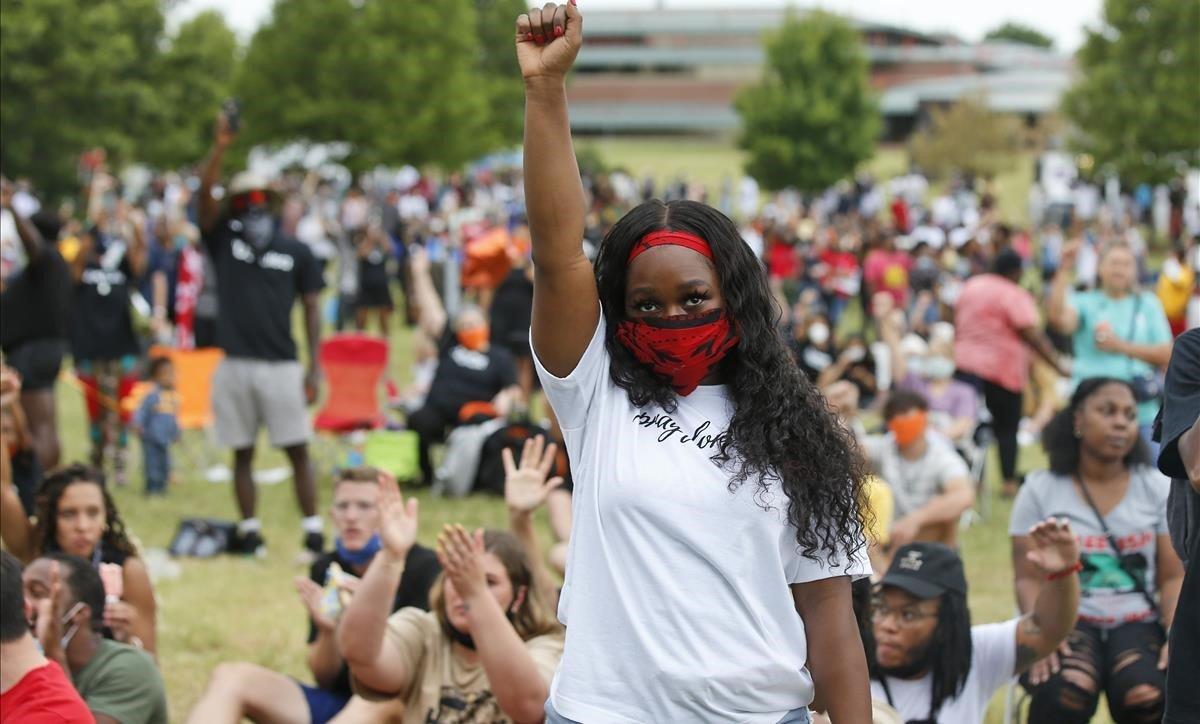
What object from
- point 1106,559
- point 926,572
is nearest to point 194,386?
point 1106,559

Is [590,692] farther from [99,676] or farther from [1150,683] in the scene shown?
[1150,683]

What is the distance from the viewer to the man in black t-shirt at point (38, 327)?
29.7 feet

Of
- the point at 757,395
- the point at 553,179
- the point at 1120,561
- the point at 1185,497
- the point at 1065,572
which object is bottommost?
the point at 1120,561

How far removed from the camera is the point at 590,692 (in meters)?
2.58

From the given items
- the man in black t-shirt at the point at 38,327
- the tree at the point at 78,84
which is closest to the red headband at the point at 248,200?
the man in black t-shirt at the point at 38,327

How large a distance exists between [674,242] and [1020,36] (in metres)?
137

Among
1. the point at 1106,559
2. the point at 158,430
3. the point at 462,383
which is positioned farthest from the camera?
the point at 462,383

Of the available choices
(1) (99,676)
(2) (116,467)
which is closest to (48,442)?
(2) (116,467)

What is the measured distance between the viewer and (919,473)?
7.69 metres

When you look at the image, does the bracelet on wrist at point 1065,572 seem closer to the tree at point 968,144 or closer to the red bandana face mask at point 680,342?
the red bandana face mask at point 680,342

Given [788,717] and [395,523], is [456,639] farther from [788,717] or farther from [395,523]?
[788,717]

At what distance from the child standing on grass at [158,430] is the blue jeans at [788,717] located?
8.55m

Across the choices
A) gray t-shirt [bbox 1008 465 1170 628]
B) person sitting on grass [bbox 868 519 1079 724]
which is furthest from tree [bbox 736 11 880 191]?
person sitting on grass [bbox 868 519 1079 724]

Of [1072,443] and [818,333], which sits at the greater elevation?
[1072,443]
